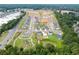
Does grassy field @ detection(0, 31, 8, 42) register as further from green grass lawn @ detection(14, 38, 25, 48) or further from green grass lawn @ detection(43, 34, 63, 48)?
green grass lawn @ detection(43, 34, 63, 48)

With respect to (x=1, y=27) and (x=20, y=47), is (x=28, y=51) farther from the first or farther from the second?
(x=1, y=27)

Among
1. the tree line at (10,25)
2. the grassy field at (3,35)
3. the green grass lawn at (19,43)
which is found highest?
the tree line at (10,25)

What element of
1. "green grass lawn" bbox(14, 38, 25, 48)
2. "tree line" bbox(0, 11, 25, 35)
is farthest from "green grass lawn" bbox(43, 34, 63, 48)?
"tree line" bbox(0, 11, 25, 35)

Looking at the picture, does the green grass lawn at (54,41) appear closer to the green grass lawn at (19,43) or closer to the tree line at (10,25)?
the green grass lawn at (19,43)

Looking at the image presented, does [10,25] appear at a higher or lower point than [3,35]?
higher

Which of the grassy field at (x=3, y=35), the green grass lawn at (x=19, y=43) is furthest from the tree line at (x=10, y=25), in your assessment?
the green grass lawn at (x=19, y=43)

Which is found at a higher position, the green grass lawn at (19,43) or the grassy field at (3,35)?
the grassy field at (3,35)

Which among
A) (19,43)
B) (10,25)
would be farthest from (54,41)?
(10,25)

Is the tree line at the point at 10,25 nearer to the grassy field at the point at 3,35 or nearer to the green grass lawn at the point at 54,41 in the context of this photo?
the grassy field at the point at 3,35

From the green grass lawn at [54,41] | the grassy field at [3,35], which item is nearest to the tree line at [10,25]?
the grassy field at [3,35]

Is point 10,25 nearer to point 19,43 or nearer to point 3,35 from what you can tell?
point 3,35
